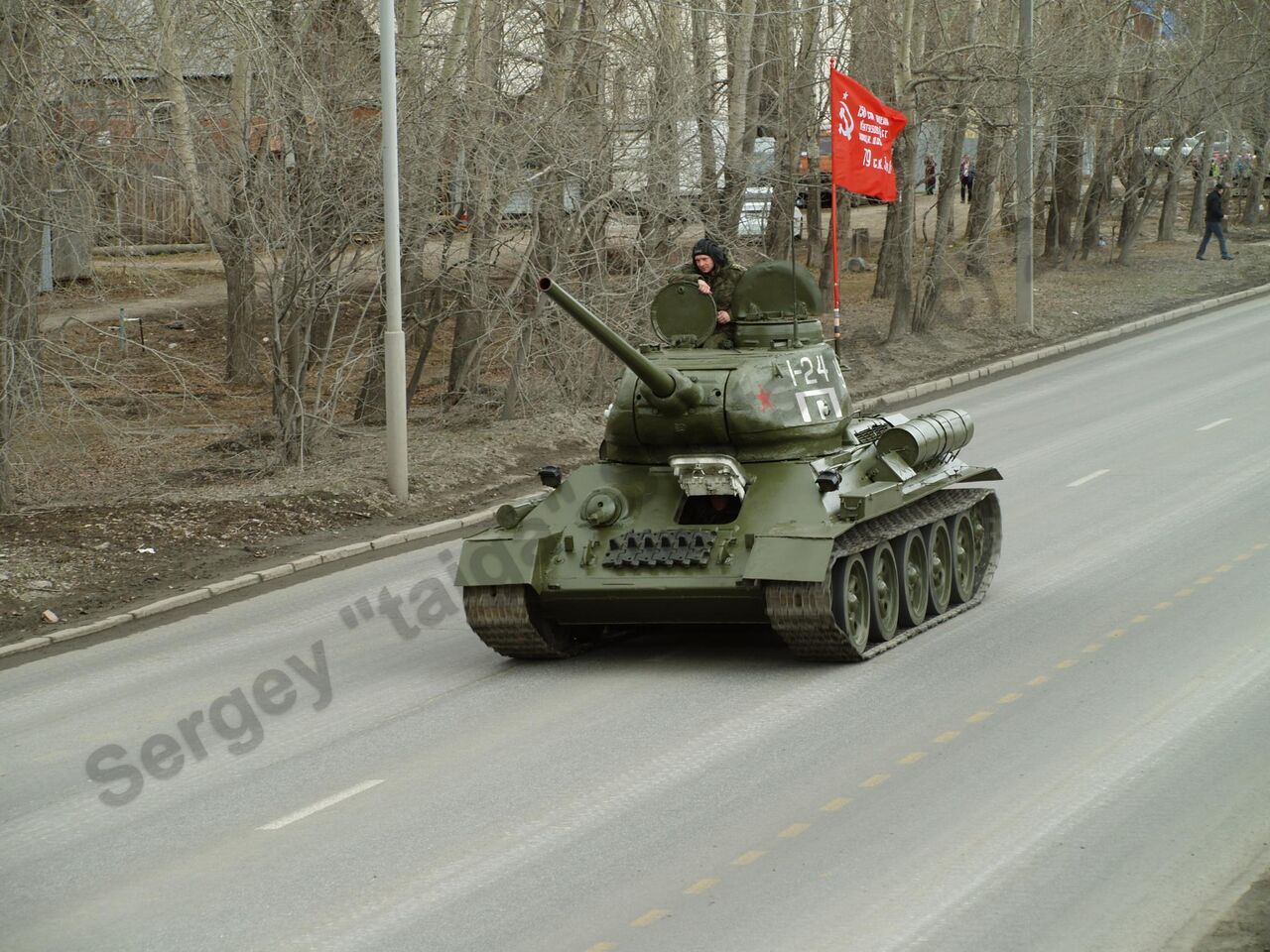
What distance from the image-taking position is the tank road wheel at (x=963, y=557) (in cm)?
1444

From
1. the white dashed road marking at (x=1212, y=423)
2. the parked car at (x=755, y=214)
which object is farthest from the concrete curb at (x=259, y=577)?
the white dashed road marking at (x=1212, y=423)

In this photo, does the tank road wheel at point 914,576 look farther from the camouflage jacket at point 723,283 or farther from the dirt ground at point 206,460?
the dirt ground at point 206,460

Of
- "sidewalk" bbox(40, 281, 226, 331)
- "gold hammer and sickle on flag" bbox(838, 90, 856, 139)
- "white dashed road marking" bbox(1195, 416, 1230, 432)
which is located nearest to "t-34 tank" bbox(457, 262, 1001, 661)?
"white dashed road marking" bbox(1195, 416, 1230, 432)

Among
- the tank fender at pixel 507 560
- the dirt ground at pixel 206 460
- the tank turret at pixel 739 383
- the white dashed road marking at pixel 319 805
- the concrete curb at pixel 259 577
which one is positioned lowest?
the concrete curb at pixel 259 577

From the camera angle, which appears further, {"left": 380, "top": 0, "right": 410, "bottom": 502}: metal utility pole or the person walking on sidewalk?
the person walking on sidewalk

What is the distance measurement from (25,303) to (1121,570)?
10.8 metres

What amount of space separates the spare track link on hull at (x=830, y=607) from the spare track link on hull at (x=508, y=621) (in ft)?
5.82

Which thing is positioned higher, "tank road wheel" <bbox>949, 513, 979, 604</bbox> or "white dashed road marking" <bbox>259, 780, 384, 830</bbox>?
"tank road wheel" <bbox>949, 513, 979, 604</bbox>

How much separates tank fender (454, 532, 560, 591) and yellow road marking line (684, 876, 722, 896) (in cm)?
436

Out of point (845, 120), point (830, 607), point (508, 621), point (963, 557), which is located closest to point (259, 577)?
point (508, 621)

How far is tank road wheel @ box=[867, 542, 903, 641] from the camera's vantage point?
42.2 ft

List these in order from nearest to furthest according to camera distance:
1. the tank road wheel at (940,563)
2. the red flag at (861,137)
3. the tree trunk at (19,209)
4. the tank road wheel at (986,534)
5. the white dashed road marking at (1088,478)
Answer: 1. the tank road wheel at (940,563)
2. the tank road wheel at (986,534)
3. the tree trunk at (19,209)
4. the white dashed road marking at (1088,478)
5. the red flag at (861,137)

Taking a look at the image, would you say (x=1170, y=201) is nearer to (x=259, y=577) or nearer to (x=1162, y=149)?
(x=1162, y=149)

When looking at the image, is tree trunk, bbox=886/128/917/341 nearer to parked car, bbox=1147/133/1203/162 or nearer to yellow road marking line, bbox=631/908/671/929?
parked car, bbox=1147/133/1203/162
